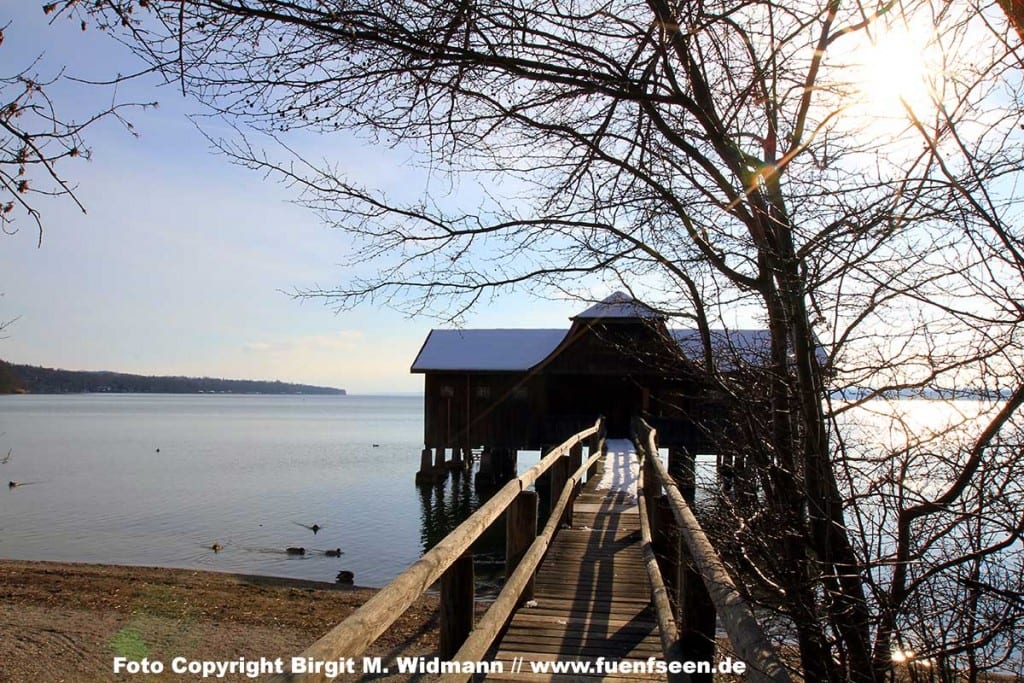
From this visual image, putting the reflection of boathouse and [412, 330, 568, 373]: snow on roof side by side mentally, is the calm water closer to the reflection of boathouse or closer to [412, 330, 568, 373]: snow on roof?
the reflection of boathouse

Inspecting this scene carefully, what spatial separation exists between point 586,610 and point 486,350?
2345 centimetres

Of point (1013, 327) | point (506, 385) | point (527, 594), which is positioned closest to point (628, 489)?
point (527, 594)

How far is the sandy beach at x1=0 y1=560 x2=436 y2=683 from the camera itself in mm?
9797

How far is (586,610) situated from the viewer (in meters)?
5.25

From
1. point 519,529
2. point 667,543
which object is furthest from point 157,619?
point 667,543

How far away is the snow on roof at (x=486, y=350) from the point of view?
26734 mm

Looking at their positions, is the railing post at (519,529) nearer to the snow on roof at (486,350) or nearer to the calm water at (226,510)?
the calm water at (226,510)

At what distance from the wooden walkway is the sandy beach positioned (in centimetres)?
353

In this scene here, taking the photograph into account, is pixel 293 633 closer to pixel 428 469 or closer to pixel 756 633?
pixel 756 633

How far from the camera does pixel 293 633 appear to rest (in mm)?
11391

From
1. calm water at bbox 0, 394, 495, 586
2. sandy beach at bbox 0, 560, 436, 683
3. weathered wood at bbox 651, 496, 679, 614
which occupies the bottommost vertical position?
calm water at bbox 0, 394, 495, 586

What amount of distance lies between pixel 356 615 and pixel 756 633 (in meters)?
0.99

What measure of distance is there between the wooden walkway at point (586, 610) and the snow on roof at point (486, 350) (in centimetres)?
1851

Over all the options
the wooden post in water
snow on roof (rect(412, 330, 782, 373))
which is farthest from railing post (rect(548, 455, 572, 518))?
snow on roof (rect(412, 330, 782, 373))
